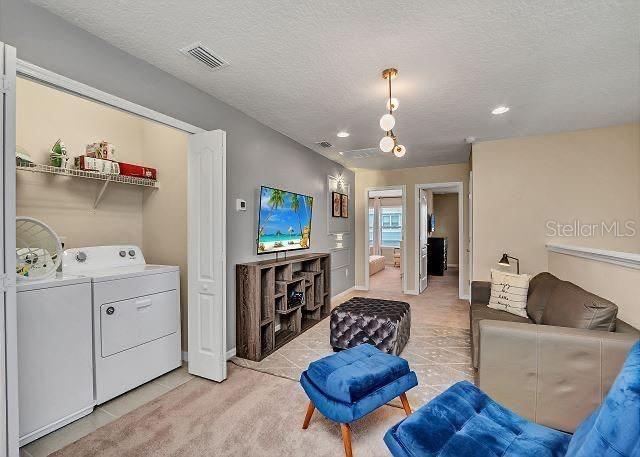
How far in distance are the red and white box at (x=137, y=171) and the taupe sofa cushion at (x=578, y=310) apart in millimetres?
3719

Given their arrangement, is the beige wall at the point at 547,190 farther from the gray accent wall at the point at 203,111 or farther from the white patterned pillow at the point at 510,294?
the gray accent wall at the point at 203,111

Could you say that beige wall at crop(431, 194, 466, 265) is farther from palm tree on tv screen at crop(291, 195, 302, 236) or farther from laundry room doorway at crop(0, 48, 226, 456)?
laundry room doorway at crop(0, 48, 226, 456)

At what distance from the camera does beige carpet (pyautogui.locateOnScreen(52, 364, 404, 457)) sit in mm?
1778

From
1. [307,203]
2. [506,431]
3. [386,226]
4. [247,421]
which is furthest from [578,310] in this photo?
[386,226]

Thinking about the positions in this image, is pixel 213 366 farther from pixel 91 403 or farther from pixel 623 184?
pixel 623 184

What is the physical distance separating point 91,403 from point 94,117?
2.52 metres

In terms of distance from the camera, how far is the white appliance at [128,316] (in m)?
2.24

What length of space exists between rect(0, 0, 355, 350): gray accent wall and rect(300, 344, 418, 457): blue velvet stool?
1.48m

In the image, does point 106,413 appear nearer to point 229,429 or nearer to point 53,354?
point 53,354

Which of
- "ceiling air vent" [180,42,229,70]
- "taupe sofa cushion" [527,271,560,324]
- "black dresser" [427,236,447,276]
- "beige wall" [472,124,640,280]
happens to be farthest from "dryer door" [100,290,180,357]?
"black dresser" [427,236,447,276]

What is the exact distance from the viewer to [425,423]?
1262mm

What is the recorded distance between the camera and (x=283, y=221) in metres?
3.82

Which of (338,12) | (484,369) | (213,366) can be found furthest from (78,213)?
(484,369)

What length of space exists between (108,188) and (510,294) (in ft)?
13.4
